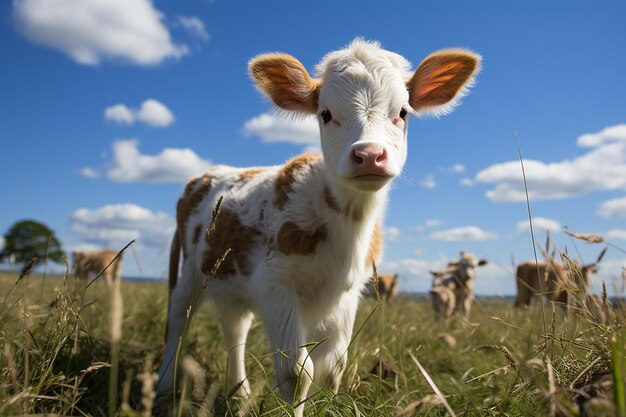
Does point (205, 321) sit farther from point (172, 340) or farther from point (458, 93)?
point (458, 93)

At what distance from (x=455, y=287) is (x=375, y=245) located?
1008cm

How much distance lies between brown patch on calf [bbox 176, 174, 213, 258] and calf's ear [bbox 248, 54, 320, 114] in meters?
1.55

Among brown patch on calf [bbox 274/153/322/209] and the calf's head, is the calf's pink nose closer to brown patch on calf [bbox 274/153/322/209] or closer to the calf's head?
the calf's head

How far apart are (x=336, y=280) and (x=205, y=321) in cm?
387

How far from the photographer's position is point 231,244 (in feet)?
13.9

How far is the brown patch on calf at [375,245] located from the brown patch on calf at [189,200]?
187cm

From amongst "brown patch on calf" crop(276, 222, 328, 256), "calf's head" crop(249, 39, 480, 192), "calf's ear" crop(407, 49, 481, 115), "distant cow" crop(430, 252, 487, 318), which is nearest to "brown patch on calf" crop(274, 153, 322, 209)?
"brown patch on calf" crop(276, 222, 328, 256)

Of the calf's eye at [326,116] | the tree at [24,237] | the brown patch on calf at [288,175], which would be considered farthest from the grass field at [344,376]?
the tree at [24,237]

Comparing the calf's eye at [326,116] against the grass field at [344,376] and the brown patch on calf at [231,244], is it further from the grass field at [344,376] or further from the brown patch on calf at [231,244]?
the grass field at [344,376]

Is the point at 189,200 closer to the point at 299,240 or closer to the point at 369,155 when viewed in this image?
the point at 299,240

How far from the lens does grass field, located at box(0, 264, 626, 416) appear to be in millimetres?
2005

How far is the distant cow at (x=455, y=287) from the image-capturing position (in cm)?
1273

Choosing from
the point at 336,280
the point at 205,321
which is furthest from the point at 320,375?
the point at 205,321

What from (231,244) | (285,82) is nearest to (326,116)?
(285,82)
